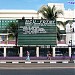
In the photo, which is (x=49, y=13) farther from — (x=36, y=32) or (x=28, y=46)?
(x=28, y=46)

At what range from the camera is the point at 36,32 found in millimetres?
50125

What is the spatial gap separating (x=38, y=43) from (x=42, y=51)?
15.4m

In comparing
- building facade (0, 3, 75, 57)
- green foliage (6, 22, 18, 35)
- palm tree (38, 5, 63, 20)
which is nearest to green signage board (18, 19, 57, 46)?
building facade (0, 3, 75, 57)

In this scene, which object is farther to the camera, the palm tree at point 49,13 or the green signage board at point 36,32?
the palm tree at point 49,13

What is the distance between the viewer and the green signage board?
161ft

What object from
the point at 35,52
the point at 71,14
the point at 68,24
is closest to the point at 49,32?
the point at 68,24

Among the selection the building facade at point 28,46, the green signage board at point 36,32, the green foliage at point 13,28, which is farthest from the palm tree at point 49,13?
the green foliage at point 13,28

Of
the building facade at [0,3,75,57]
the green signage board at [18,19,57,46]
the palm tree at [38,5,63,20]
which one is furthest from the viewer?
the building facade at [0,3,75,57]

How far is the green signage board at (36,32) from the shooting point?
161 feet

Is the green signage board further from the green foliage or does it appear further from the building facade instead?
the green foliage

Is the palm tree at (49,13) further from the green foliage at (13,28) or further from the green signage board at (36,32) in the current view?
the green foliage at (13,28)

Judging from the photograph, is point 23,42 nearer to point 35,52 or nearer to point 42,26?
point 42,26

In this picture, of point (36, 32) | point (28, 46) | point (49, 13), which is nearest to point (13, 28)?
point (28, 46)

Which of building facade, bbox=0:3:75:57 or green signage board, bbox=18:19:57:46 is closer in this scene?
green signage board, bbox=18:19:57:46
